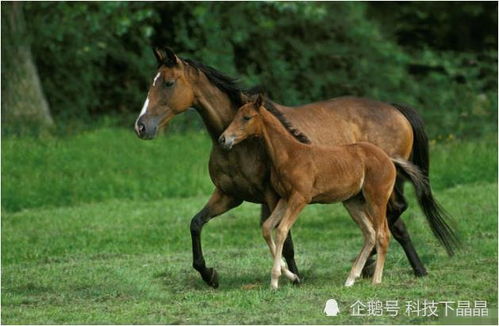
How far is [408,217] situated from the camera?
13.9 meters

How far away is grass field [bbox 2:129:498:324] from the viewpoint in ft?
29.1

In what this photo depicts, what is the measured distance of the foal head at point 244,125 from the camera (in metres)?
9.22

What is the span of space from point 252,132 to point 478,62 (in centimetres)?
1402

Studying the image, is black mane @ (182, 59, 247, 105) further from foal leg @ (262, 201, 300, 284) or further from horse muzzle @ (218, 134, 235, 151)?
foal leg @ (262, 201, 300, 284)

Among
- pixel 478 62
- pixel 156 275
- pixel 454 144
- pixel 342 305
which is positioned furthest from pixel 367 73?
pixel 342 305

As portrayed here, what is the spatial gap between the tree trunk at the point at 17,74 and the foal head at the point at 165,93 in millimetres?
10159

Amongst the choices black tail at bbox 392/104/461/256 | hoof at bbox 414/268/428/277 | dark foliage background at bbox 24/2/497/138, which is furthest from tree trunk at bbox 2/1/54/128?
hoof at bbox 414/268/428/277

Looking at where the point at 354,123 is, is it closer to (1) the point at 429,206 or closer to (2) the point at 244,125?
(1) the point at 429,206

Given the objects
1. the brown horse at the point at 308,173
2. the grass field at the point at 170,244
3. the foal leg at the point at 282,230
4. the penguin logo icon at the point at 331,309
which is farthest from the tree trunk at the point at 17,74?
the penguin logo icon at the point at 331,309

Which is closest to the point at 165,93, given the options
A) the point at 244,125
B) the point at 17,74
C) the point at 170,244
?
the point at 244,125

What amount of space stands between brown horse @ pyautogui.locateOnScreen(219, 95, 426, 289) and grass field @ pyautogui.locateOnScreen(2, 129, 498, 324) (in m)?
0.42

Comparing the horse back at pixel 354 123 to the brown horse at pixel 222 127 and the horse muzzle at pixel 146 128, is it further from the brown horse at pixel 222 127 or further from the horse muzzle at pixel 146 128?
the horse muzzle at pixel 146 128

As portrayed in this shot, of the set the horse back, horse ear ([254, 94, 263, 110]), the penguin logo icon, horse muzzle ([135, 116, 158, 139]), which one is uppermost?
horse ear ([254, 94, 263, 110])

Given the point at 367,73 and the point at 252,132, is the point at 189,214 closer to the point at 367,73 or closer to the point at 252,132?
the point at 252,132
